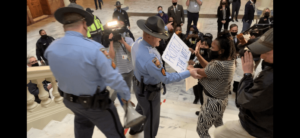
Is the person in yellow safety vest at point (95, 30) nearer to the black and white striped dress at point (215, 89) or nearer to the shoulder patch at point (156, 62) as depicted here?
the shoulder patch at point (156, 62)

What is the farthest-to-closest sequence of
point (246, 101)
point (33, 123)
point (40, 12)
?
1. point (40, 12)
2. point (33, 123)
3. point (246, 101)

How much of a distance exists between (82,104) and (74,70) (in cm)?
34

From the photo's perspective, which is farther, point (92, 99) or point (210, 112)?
point (210, 112)

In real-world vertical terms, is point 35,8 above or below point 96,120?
above

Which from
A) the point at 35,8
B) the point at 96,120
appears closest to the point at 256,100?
the point at 96,120

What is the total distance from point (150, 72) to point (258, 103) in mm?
1015

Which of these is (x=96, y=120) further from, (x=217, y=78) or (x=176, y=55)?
(x=217, y=78)

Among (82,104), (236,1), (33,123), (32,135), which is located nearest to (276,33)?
(82,104)

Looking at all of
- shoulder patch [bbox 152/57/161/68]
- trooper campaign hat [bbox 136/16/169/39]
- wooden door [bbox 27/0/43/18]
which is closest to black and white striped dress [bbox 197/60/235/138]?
shoulder patch [bbox 152/57/161/68]

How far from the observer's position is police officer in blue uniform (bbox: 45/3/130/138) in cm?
150

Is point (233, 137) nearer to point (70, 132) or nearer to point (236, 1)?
point (70, 132)

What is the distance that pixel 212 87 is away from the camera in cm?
206

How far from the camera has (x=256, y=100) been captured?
1.38 metres

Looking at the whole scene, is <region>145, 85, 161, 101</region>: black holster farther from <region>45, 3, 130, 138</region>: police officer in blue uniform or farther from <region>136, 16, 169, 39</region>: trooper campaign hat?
<region>136, 16, 169, 39</region>: trooper campaign hat
